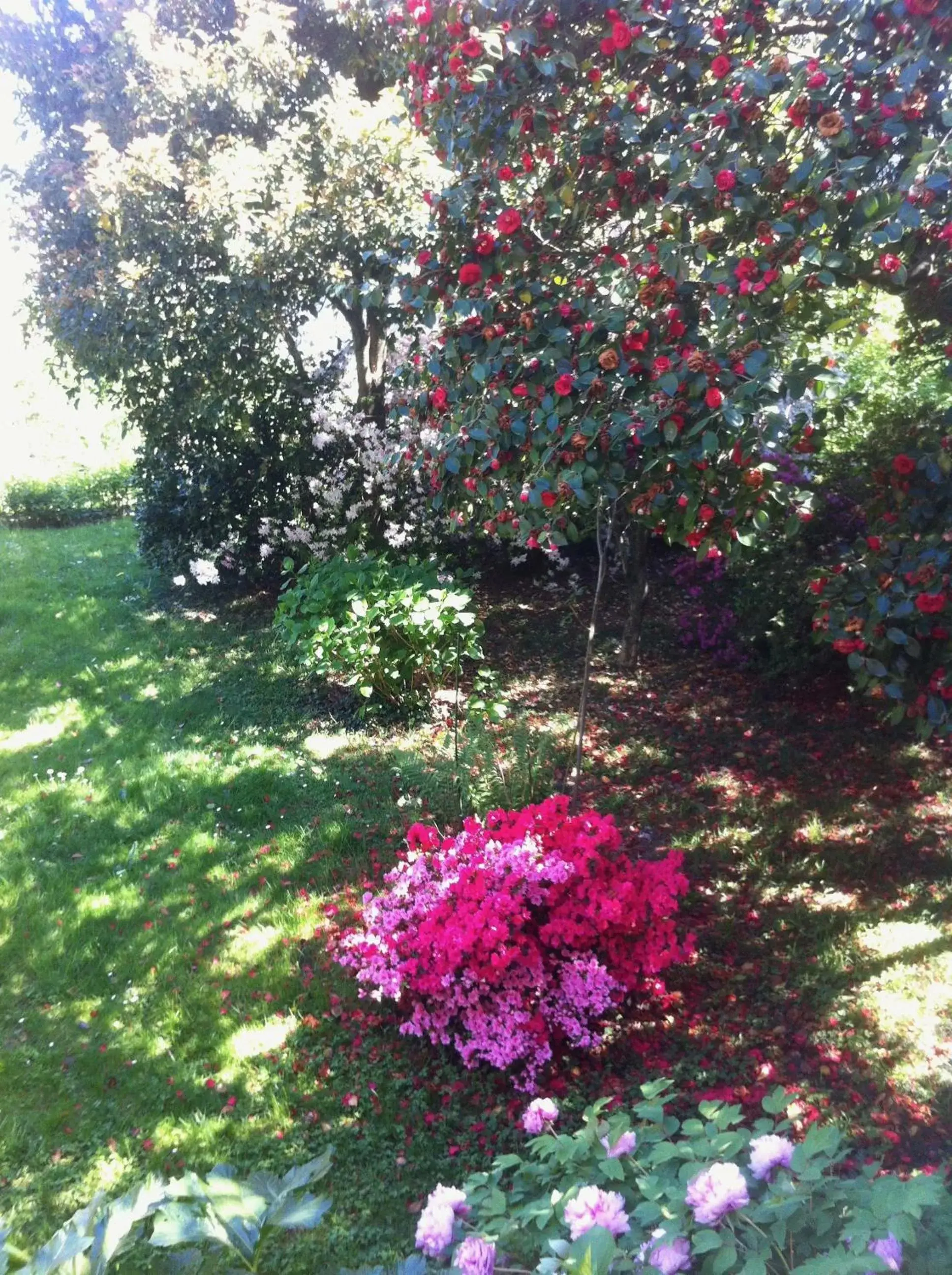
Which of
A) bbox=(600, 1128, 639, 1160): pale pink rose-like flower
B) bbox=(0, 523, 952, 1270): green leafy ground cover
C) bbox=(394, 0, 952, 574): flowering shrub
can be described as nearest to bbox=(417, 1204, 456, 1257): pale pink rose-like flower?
bbox=(600, 1128, 639, 1160): pale pink rose-like flower

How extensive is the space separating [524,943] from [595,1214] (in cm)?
151

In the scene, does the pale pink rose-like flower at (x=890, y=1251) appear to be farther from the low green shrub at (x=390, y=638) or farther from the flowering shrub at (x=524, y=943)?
the low green shrub at (x=390, y=638)

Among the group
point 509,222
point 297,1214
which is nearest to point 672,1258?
point 297,1214

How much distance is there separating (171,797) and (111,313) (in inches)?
135

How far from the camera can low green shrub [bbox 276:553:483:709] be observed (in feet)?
17.3

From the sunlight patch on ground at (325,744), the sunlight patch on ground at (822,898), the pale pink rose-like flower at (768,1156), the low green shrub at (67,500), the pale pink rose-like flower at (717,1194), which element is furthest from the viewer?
the low green shrub at (67,500)

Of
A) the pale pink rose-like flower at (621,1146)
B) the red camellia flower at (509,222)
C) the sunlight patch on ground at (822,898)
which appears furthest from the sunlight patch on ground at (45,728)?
the pale pink rose-like flower at (621,1146)

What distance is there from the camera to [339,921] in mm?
3541

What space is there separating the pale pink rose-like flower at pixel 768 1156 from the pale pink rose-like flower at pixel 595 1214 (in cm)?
21

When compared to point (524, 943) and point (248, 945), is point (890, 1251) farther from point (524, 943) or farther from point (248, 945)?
point (248, 945)

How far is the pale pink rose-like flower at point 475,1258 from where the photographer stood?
1.29 m

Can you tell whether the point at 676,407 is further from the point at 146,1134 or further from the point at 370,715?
the point at 370,715

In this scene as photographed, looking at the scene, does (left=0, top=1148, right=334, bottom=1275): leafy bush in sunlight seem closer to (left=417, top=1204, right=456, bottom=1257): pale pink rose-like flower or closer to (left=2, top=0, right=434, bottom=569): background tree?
(left=417, top=1204, right=456, bottom=1257): pale pink rose-like flower

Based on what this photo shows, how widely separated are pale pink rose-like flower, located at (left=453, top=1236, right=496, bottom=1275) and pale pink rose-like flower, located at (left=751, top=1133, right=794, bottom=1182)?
16.1 inches
